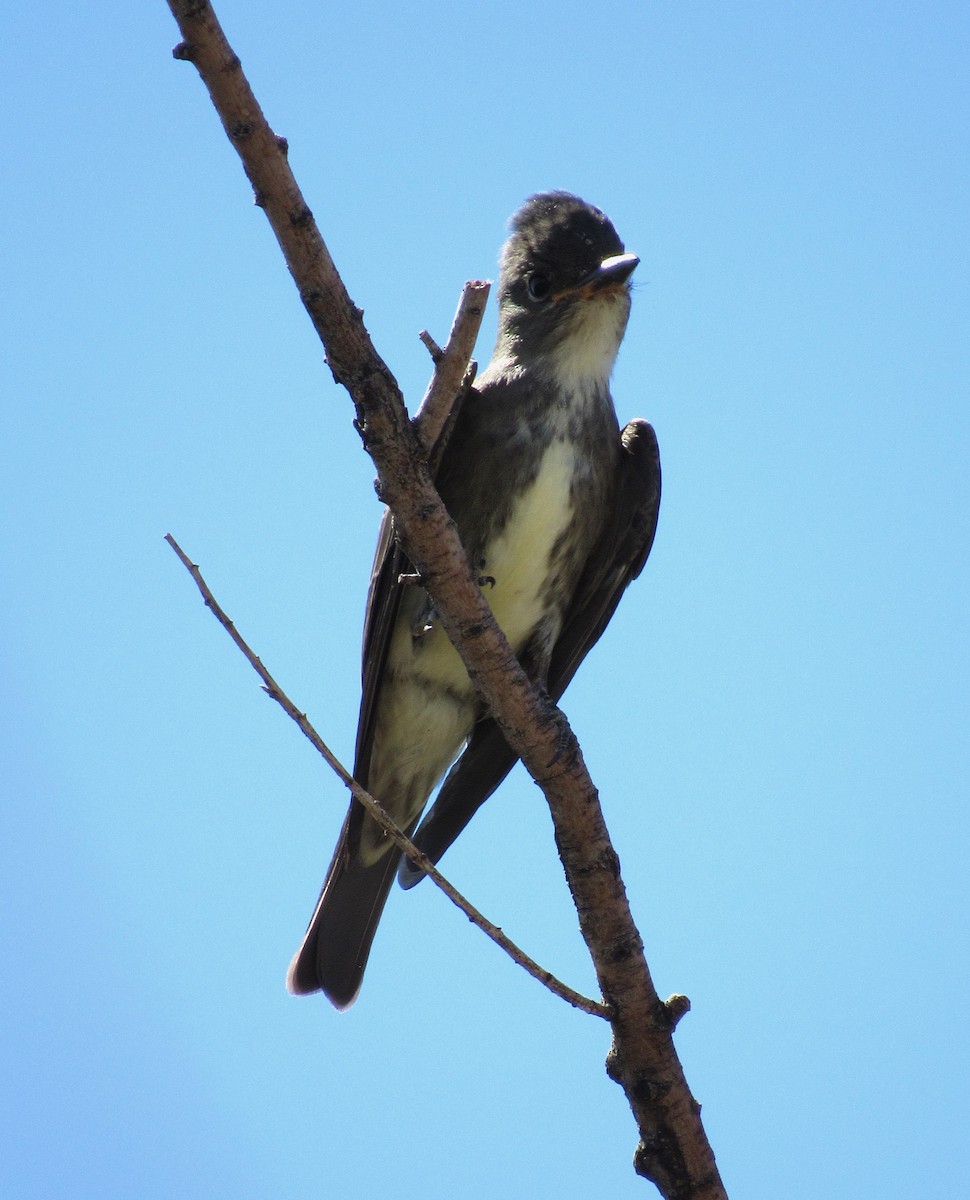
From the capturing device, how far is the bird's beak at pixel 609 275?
512 centimetres

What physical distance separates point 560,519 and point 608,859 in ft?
5.18

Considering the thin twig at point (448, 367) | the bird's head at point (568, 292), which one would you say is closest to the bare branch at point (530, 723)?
the thin twig at point (448, 367)

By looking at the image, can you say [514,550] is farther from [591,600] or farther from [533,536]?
[591,600]

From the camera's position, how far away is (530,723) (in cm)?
403

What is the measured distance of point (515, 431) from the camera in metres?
5.14

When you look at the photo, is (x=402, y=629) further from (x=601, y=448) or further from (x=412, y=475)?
(x=412, y=475)

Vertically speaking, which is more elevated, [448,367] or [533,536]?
[533,536]

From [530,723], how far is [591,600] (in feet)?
5.11

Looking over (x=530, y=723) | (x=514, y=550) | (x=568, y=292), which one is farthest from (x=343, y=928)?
(x=568, y=292)

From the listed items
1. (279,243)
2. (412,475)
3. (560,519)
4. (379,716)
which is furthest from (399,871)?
(279,243)

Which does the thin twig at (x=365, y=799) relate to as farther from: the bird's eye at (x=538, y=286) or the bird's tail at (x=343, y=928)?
the bird's eye at (x=538, y=286)

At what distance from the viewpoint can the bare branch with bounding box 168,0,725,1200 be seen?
3227 millimetres

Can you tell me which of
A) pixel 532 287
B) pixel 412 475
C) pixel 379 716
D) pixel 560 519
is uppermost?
pixel 532 287

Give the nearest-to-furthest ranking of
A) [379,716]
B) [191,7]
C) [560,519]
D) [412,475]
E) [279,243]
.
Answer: [191,7] → [279,243] → [412,475] → [560,519] → [379,716]
